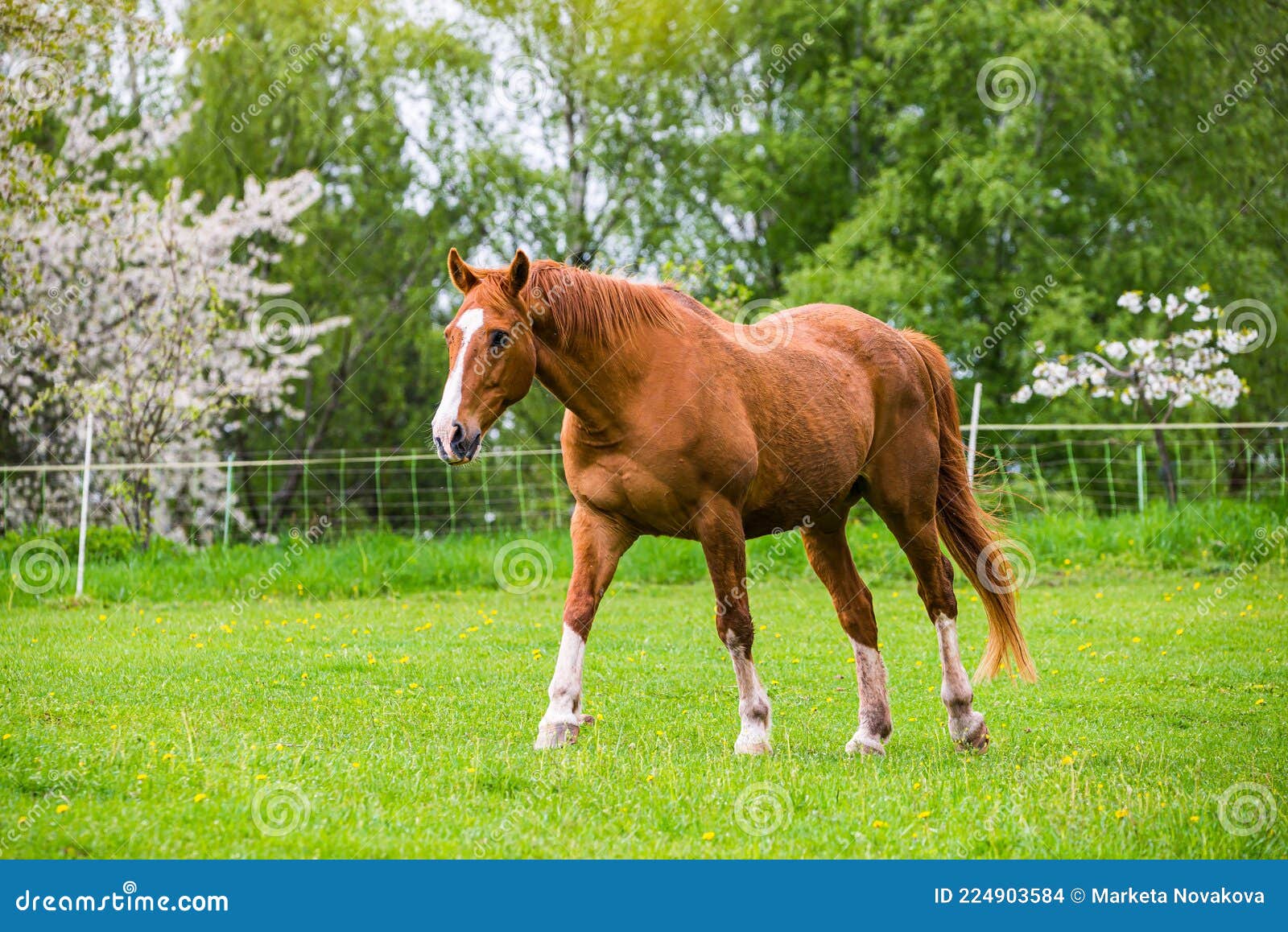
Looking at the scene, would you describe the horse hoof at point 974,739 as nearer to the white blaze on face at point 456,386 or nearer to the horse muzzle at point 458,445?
the horse muzzle at point 458,445

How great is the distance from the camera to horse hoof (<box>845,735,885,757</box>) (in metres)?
5.90

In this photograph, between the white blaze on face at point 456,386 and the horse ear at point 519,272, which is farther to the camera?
the horse ear at point 519,272

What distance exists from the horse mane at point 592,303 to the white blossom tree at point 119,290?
25.0 ft

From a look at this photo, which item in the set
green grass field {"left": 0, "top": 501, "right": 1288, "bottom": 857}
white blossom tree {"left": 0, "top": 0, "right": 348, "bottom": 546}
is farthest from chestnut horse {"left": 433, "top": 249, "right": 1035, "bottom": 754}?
white blossom tree {"left": 0, "top": 0, "right": 348, "bottom": 546}

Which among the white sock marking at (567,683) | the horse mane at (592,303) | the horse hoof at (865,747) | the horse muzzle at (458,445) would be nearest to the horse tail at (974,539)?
the horse hoof at (865,747)

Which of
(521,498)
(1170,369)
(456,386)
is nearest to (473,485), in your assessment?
(521,498)

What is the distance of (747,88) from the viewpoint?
83.1 ft

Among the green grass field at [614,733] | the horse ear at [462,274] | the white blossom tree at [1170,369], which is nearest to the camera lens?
the green grass field at [614,733]

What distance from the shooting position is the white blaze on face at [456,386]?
16.1ft

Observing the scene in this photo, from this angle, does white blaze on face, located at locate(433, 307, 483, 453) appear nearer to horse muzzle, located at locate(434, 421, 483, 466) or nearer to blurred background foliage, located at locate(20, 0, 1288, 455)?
horse muzzle, located at locate(434, 421, 483, 466)

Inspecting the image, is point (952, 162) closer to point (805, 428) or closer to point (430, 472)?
point (430, 472)

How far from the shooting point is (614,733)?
248 inches

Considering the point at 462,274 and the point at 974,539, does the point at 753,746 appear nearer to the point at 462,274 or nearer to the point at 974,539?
the point at 974,539

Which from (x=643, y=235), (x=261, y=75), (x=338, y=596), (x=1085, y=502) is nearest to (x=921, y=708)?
(x=338, y=596)
